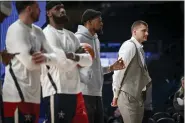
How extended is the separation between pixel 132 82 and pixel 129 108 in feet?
0.91

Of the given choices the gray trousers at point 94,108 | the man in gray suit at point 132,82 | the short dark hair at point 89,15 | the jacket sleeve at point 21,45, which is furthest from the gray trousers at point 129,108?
the jacket sleeve at point 21,45

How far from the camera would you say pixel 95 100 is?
4.17 metres

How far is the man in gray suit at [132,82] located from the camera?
4.80m

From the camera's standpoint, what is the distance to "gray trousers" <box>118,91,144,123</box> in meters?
4.80

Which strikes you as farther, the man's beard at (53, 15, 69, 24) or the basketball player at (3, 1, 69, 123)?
the man's beard at (53, 15, 69, 24)

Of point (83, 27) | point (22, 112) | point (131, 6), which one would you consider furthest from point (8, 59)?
point (131, 6)

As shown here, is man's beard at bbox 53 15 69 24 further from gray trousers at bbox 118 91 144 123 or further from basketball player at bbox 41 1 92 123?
gray trousers at bbox 118 91 144 123

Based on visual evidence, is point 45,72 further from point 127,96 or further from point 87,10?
point 127,96

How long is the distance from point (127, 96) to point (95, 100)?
0.74 meters

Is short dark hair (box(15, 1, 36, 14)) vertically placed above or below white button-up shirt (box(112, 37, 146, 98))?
above

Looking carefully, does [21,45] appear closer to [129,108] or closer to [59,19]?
[59,19]

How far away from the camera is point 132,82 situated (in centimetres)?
485

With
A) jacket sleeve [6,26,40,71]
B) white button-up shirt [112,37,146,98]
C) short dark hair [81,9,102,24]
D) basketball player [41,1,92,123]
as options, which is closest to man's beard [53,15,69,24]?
basketball player [41,1,92,123]

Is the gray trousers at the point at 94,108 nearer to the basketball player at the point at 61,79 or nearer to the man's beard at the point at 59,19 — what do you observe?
the basketball player at the point at 61,79
